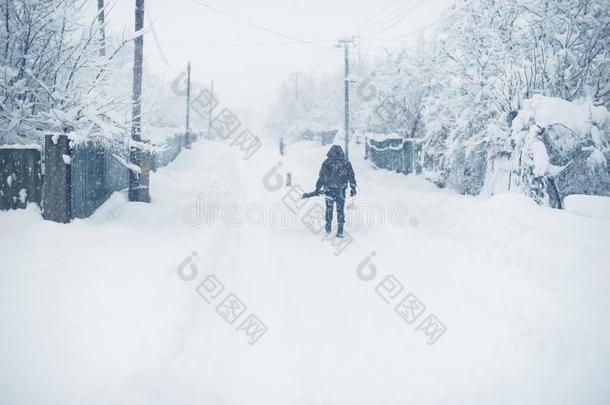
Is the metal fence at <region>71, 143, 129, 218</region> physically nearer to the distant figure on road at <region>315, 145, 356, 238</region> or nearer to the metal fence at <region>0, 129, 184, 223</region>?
the metal fence at <region>0, 129, 184, 223</region>

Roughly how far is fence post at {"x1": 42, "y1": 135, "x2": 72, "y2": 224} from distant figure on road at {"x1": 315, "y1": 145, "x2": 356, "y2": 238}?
17.7 ft

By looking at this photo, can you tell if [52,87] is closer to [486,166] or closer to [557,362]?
[557,362]

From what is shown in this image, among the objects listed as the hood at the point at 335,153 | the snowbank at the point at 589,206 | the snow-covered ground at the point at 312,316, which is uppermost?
the hood at the point at 335,153

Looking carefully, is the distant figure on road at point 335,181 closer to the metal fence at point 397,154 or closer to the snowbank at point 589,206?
the snowbank at point 589,206

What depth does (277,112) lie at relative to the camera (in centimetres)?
9731

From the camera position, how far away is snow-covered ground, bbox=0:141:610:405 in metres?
3.41

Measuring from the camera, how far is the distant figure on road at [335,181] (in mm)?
9086

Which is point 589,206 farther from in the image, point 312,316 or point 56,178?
point 56,178

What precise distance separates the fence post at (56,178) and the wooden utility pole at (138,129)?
248cm

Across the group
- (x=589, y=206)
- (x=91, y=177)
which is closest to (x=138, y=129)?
(x=91, y=177)

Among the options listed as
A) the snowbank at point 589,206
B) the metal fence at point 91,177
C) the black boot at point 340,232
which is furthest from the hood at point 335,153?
the metal fence at point 91,177

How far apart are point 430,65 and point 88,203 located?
1740 centimetres

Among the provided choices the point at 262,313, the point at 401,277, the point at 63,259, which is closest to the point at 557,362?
the point at 401,277

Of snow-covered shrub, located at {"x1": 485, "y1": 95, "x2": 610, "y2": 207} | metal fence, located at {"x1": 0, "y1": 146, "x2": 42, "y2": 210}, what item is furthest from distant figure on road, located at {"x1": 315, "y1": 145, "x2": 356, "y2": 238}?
metal fence, located at {"x1": 0, "y1": 146, "x2": 42, "y2": 210}
